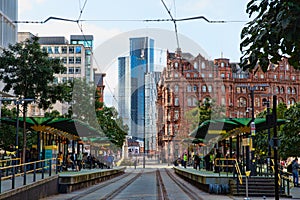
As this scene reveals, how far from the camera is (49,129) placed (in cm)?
3306

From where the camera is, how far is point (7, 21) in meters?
46.6

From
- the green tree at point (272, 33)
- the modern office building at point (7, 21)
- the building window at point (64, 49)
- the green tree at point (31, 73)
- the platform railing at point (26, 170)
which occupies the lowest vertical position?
the platform railing at point (26, 170)

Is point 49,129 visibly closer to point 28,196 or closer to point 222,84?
point 28,196

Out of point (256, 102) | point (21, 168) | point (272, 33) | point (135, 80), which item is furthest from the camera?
point (256, 102)

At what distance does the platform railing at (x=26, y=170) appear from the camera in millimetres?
17064

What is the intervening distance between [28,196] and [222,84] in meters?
106

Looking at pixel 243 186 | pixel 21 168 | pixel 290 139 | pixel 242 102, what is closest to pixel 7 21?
pixel 290 139

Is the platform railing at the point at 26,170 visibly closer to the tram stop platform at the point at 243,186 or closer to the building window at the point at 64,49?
the tram stop platform at the point at 243,186

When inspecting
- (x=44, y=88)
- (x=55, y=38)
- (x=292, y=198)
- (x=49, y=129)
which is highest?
(x=55, y=38)

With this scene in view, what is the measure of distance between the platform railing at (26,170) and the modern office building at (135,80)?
5210 centimetres

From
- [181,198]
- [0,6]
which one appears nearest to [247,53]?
[181,198]

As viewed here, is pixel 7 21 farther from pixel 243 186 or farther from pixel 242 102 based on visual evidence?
pixel 242 102

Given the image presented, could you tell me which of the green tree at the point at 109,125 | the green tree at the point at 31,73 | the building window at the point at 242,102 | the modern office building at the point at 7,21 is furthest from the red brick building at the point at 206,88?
the green tree at the point at 31,73

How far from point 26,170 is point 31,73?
11.6 m
